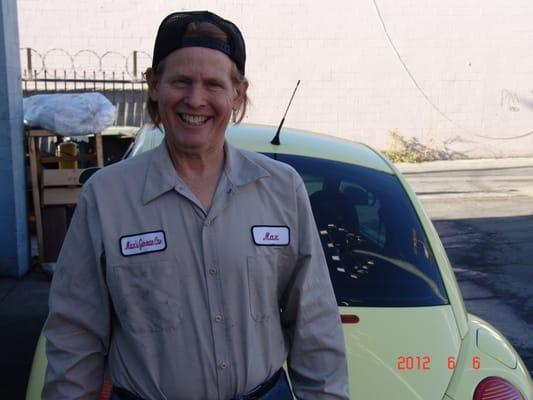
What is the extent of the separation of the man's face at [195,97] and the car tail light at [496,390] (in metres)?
1.50

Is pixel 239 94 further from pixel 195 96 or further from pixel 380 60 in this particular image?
pixel 380 60

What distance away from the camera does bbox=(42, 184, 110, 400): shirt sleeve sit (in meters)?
1.90

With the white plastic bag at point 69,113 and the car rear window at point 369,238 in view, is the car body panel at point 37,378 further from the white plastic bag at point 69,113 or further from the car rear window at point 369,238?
the white plastic bag at point 69,113

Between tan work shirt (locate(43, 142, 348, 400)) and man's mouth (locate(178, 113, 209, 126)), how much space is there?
4.7 inches

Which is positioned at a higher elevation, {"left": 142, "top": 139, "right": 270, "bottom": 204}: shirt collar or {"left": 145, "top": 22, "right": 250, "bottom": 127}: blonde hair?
{"left": 145, "top": 22, "right": 250, "bottom": 127}: blonde hair

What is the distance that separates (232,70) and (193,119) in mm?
167

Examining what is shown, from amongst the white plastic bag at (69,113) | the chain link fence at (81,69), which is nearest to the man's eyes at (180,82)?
the white plastic bag at (69,113)

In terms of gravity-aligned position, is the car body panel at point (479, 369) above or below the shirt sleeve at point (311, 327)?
below

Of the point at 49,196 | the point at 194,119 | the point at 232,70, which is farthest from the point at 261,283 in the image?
the point at 49,196

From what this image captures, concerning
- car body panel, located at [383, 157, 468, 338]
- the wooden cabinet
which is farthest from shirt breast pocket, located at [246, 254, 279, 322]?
the wooden cabinet

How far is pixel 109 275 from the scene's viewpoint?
6.10 feet

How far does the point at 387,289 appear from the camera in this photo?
3.23m

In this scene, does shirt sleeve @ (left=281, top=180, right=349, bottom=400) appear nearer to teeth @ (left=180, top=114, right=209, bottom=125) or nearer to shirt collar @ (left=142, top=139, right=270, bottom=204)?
shirt collar @ (left=142, top=139, right=270, bottom=204)

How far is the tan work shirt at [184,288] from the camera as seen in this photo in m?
1.85
